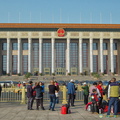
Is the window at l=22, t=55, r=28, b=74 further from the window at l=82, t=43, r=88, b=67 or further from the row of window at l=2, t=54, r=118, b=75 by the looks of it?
the window at l=82, t=43, r=88, b=67

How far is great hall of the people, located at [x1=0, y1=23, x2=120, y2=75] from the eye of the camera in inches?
2926

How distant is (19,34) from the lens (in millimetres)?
74312

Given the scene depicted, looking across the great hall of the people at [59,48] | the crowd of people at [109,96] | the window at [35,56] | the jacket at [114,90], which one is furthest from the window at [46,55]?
the jacket at [114,90]

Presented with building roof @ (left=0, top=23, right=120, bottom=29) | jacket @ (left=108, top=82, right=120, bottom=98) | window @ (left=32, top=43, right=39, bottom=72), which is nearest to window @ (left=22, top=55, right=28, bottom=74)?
window @ (left=32, top=43, right=39, bottom=72)

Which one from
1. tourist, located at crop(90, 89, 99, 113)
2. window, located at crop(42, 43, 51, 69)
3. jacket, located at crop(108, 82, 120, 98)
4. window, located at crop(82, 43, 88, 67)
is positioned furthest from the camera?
window, located at crop(82, 43, 88, 67)

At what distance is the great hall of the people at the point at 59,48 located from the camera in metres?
74.3

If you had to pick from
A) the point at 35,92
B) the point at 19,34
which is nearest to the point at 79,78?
the point at 19,34

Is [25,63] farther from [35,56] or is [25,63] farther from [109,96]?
[109,96]

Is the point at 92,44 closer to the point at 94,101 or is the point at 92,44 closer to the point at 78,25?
the point at 78,25

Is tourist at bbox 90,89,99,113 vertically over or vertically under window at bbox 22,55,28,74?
under

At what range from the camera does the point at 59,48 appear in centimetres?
8044

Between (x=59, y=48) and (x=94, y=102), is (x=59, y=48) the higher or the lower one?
the higher one

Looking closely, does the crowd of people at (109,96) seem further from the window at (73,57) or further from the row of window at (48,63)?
the window at (73,57)

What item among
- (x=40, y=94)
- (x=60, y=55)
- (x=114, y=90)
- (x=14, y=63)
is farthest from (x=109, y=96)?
(x=14, y=63)
